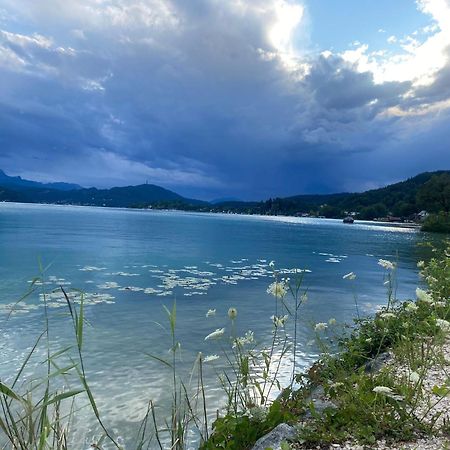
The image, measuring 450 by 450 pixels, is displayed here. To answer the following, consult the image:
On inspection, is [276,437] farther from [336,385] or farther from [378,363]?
[378,363]

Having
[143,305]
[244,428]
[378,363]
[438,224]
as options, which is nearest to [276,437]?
[244,428]

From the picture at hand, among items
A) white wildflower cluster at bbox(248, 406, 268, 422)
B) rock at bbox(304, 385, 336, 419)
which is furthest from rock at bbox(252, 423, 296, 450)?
rock at bbox(304, 385, 336, 419)

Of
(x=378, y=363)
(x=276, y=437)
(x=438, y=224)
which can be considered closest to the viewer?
(x=276, y=437)

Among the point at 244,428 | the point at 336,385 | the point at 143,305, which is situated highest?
the point at 336,385

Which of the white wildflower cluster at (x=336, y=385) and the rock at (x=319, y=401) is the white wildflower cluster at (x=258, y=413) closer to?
the rock at (x=319, y=401)

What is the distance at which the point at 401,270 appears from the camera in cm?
2934

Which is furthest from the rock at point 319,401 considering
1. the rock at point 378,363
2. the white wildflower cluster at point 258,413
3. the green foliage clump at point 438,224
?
the green foliage clump at point 438,224

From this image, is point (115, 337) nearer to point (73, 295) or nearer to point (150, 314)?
point (150, 314)

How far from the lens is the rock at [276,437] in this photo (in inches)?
164

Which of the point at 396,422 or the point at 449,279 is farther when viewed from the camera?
the point at 449,279

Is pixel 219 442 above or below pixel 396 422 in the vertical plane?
below

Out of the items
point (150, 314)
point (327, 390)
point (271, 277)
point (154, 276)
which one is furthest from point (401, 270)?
point (327, 390)

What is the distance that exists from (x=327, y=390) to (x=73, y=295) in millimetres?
13200

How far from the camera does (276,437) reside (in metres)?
4.31
